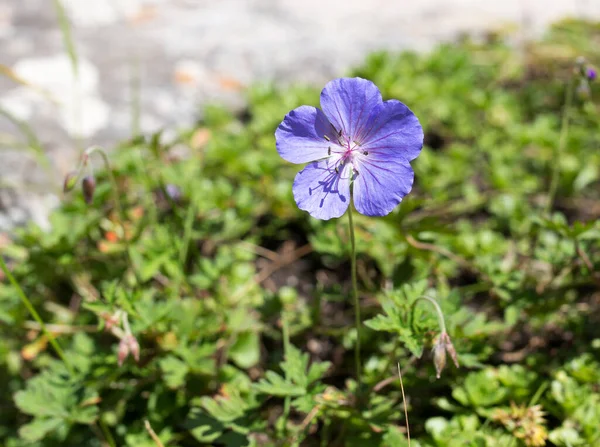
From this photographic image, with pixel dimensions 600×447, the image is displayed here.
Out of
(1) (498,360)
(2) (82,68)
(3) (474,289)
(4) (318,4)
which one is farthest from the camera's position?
(4) (318,4)

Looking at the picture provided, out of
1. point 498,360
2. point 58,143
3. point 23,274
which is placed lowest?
point 498,360

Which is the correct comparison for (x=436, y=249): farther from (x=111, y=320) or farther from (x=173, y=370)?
(x=111, y=320)

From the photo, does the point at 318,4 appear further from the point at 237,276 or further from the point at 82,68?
the point at 237,276

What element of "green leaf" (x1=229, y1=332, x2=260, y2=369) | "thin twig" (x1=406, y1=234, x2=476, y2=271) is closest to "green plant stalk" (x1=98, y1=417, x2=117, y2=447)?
"green leaf" (x1=229, y1=332, x2=260, y2=369)

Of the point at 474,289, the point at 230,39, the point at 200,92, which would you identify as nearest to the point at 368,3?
the point at 230,39

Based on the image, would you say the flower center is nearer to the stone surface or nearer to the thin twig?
the thin twig

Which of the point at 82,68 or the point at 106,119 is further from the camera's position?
the point at 82,68
